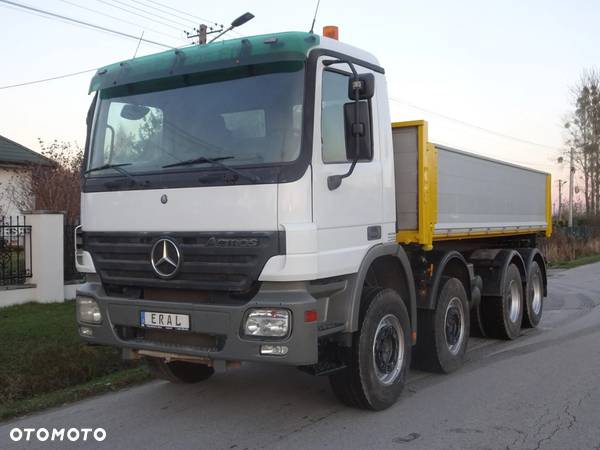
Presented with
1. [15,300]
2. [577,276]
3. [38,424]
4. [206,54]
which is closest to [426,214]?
[206,54]

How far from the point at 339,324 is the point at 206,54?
7.41 ft

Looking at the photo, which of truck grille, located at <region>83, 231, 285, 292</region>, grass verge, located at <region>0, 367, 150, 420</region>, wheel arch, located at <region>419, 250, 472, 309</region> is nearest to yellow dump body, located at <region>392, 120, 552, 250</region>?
wheel arch, located at <region>419, 250, 472, 309</region>

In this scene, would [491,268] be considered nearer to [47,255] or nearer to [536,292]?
[536,292]

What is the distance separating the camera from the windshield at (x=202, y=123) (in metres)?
4.41

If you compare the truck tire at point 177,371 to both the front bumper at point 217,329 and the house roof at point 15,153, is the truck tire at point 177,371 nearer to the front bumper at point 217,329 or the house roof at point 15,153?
the front bumper at point 217,329

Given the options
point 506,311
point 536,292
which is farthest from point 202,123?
point 536,292

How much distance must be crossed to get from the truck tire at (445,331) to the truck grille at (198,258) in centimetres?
257

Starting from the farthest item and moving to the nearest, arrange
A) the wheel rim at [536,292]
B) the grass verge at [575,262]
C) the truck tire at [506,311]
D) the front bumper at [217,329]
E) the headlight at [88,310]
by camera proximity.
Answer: the grass verge at [575,262] → the wheel rim at [536,292] → the truck tire at [506,311] → the headlight at [88,310] → the front bumper at [217,329]

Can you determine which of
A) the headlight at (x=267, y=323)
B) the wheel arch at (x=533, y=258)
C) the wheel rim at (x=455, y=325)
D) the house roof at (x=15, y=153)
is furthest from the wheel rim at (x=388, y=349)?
the house roof at (x=15, y=153)

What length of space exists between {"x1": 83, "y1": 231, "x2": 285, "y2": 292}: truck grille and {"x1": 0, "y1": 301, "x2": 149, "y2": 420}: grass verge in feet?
4.98

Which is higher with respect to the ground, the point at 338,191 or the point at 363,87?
the point at 363,87

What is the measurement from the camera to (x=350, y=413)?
5.09m

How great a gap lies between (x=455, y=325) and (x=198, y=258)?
345 cm

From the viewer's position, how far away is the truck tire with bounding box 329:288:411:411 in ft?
16.1
